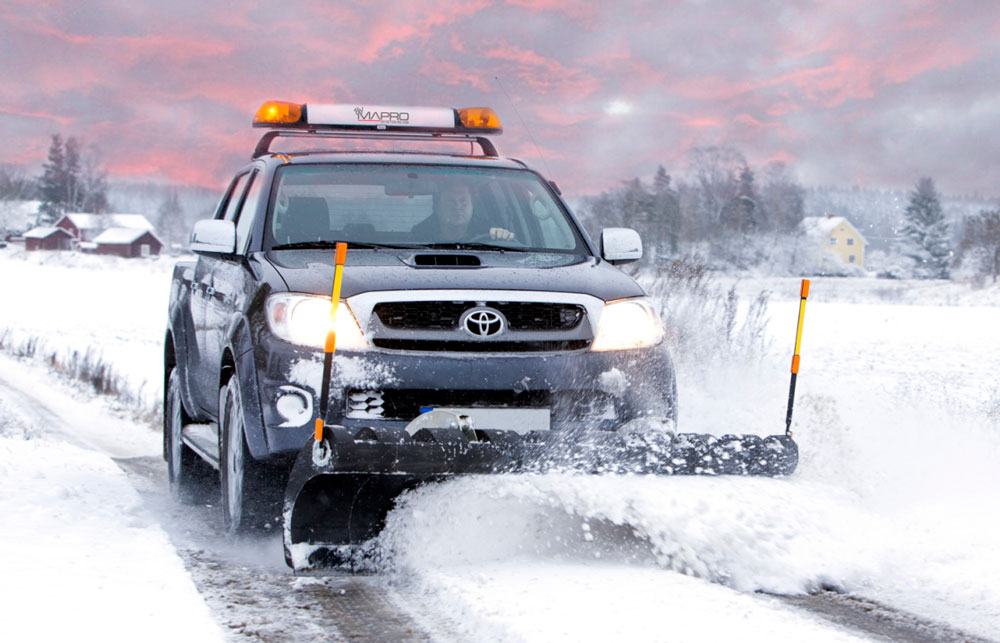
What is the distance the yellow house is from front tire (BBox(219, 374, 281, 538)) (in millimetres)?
81789

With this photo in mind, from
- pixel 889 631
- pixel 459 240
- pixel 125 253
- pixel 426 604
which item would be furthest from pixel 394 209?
pixel 125 253

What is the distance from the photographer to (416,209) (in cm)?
601

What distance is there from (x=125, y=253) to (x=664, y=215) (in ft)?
239

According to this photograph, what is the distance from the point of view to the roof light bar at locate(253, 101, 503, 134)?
664 cm

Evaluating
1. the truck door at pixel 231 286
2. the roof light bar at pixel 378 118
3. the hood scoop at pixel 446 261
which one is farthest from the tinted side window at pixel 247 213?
the hood scoop at pixel 446 261

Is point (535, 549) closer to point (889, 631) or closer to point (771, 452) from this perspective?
point (771, 452)

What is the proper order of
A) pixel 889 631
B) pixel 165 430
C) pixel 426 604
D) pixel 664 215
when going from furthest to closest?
pixel 664 215 < pixel 165 430 < pixel 426 604 < pixel 889 631

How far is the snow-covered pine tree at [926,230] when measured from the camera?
8406cm

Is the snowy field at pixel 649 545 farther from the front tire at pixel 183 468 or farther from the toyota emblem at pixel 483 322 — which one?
the toyota emblem at pixel 483 322

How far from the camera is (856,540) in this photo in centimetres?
468

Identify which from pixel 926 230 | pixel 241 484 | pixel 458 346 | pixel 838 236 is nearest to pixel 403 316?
pixel 458 346

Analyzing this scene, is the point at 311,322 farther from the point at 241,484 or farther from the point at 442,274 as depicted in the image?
the point at 241,484

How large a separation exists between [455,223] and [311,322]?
159 cm

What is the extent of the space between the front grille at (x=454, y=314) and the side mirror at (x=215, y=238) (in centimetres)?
122
